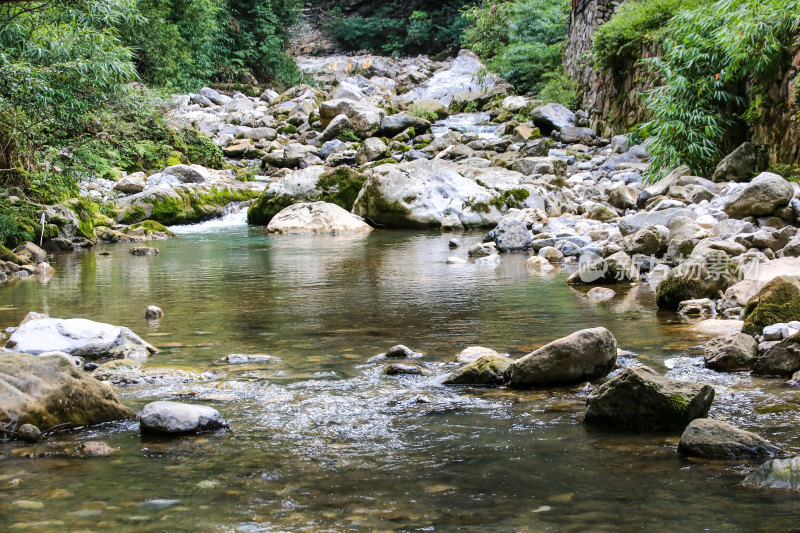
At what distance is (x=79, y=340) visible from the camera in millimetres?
3994

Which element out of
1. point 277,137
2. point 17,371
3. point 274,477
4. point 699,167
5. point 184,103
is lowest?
point 274,477

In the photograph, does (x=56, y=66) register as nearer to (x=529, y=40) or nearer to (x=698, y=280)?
(x=698, y=280)

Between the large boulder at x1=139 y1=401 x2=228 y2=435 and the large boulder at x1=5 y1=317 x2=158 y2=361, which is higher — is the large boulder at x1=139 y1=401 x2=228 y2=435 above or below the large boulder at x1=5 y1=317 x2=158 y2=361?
below

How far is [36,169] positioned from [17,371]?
28.9ft

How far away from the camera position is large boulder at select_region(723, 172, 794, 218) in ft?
22.4

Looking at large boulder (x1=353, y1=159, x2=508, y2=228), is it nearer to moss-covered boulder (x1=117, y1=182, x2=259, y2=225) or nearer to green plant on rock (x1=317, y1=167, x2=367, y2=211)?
green plant on rock (x1=317, y1=167, x2=367, y2=211)

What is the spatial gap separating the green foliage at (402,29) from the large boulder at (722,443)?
124 feet

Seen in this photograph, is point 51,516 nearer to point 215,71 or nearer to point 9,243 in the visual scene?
point 9,243

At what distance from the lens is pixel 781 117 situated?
8742 mm

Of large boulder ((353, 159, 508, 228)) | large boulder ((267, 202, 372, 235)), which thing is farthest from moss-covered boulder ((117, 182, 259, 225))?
large boulder ((353, 159, 508, 228))

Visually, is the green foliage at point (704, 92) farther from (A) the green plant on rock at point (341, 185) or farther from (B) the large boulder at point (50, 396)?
(B) the large boulder at point (50, 396)

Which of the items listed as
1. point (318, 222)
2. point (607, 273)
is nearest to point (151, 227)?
point (318, 222)

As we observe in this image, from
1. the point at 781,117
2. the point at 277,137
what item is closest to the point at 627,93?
the point at 781,117

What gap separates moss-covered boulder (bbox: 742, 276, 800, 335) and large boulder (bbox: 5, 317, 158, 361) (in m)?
3.53
